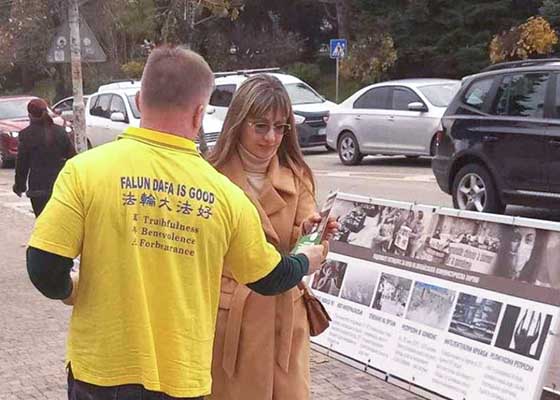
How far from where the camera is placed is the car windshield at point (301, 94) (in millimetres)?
20891

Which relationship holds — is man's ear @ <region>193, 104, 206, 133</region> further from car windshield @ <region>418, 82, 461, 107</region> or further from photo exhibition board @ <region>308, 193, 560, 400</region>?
car windshield @ <region>418, 82, 461, 107</region>

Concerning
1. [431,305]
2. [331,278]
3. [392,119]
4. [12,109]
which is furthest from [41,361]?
[12,109]

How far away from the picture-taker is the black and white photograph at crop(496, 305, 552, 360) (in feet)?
13.9

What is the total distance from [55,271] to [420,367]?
2.99 metres

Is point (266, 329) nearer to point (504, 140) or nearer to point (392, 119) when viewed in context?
point (504, 140)

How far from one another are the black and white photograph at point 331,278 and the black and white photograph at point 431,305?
2.30 ft

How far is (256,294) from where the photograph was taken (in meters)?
3.06

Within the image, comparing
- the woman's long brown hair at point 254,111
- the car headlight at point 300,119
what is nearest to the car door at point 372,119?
the car headlight at point 300,119

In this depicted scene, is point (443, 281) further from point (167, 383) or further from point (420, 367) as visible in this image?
point (167, 383)

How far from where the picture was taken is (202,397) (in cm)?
250

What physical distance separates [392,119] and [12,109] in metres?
11.0

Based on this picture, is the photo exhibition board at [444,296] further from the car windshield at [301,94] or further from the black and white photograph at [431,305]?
the car windshield at [301,94]

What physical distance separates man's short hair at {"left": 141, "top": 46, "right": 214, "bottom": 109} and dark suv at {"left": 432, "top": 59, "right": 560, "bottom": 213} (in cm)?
756

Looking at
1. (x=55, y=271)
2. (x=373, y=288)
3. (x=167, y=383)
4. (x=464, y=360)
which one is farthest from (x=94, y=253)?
(x=373, y=288)
